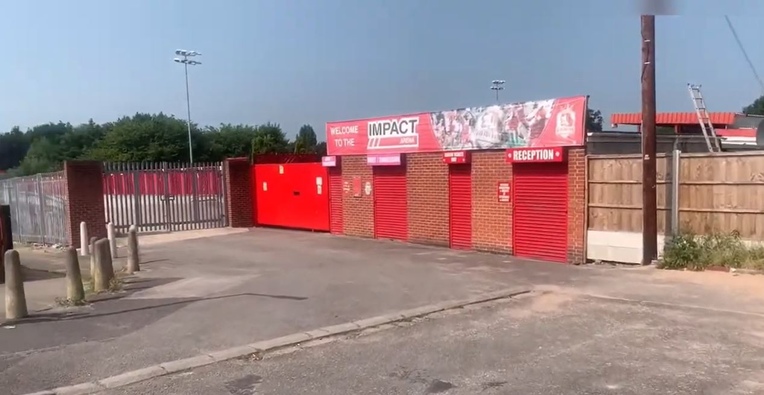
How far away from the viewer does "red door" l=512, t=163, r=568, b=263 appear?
14195mm

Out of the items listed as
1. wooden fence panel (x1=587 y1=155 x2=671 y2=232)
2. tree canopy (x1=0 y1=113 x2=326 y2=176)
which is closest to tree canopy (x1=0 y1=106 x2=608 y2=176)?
tree canopy (x1=0 y1=113 x2=326 y2=176)

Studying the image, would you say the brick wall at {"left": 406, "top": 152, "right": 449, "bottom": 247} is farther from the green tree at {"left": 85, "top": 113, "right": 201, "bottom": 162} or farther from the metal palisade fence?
the green tree at {"left": 85, "top": 113, "right": 201, "bottom": 162}

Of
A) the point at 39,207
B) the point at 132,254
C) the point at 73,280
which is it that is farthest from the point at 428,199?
the point at 39,207

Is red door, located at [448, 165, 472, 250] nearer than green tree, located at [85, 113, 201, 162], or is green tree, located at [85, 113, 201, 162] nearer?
red door, located at [448, 165, 472, 250]

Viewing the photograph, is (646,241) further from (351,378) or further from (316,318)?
(351,378)

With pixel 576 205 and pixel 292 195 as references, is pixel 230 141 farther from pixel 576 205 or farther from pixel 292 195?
pixel 576 205

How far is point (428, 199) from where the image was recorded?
57.5 feet

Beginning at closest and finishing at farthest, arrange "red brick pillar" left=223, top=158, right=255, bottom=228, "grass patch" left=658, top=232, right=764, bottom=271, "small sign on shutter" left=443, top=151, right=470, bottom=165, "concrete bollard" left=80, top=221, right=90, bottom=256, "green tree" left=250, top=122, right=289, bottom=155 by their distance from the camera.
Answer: "grass patch" left=658, top=232, right=764, bottom=271, "small sign on shutter" left=443, top=151, right=470, bottom=165, "concrete bollard" left=80, top=221, right=90, bottom=256, "red brick pillar" left=223, top=158, right=255, bottom=228, "green tree" left=250, top=122, right=289, bottom=155

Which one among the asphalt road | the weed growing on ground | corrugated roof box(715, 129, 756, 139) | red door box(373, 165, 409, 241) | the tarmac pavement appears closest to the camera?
the asphalt road

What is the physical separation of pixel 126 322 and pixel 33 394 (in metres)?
2.97

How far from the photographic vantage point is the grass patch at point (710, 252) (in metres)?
11.2

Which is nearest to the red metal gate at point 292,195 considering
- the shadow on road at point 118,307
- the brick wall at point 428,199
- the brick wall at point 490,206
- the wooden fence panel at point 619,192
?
the brick wall at point 428,199

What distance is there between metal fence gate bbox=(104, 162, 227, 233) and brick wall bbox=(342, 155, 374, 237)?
6.23m

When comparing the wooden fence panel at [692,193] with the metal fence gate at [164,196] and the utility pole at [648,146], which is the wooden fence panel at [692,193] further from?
the metal fence gate at [164,196]
